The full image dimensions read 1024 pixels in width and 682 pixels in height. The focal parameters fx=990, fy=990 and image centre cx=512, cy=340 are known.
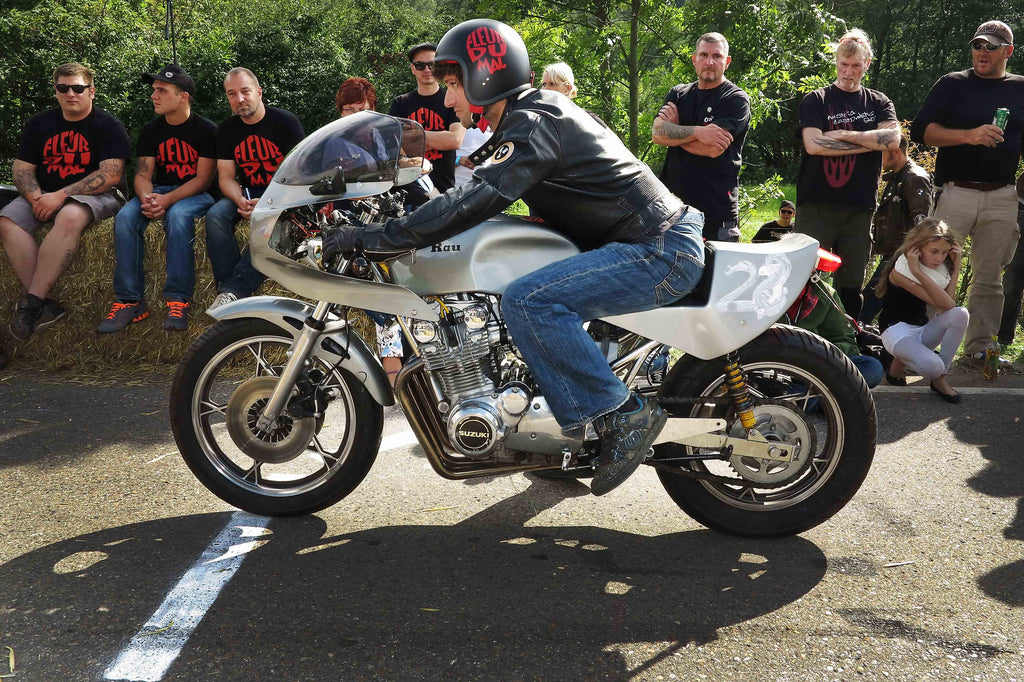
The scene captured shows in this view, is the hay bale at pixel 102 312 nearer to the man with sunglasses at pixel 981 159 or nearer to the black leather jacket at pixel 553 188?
the black leather jacket at pixel 553 188

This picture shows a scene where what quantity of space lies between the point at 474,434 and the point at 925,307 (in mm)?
3992

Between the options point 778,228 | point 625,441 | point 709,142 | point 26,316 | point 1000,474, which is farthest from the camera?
point 778,228

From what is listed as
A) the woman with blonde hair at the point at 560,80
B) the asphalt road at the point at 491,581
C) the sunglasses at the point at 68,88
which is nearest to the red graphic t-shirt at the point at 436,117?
the woman with blonde hair at the point at 560,80

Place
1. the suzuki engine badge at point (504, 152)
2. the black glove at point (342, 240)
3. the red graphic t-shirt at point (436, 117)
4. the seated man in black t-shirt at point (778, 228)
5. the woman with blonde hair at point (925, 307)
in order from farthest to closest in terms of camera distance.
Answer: the seated man in black t-shirt at point (778, 228) → the red graphic t-shirt at point (436, 117) → the woman with blonde hair at point (925, 307) → the black glove at point (342, 240) → the suzuki engine badge at point (504, 152)

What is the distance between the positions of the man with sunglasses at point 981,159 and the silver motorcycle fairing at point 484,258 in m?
4.22

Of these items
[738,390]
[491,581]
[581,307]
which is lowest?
[491,581]

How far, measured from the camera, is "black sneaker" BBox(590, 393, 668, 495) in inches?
143

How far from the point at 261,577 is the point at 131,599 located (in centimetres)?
45

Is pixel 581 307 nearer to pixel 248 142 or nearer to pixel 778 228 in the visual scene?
pixel 248 142

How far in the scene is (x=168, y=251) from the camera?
6.55 m

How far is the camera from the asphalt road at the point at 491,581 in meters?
3.11

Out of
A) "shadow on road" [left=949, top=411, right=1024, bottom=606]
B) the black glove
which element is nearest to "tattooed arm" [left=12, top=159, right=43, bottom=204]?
the black glove

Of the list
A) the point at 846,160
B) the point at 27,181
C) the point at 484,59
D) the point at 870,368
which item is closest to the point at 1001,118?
the point at 846,160

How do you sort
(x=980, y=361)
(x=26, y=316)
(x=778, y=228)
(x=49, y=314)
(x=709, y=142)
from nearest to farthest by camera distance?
(x=709, y=142) < (x=26, y=316) < (x=49, y=314) < (x=980, y=361) < (x=778, y=228)
